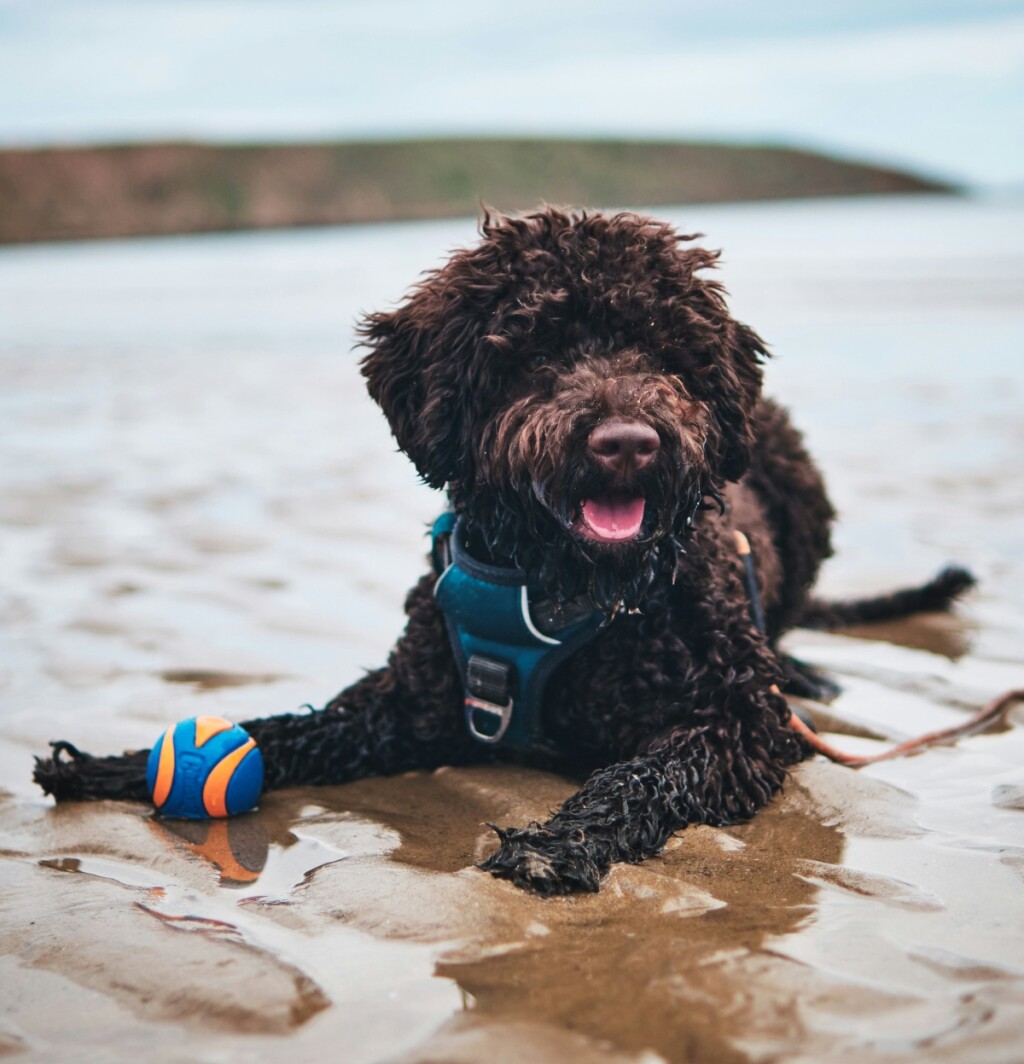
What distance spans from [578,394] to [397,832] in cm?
143

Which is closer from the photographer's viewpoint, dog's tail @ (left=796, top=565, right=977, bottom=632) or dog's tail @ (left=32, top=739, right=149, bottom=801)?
dog's tail @ (left=32, top=739, right=149, bottom=801)

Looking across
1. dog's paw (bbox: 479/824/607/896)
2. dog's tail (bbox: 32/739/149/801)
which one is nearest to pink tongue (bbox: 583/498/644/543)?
dog's paw (bbox: 479/824/607/896)

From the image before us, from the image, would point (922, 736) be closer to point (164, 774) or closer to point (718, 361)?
point (718, 361)

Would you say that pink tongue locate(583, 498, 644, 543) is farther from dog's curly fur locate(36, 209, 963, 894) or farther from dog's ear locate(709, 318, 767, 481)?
dog's ear locate(709, 318, 767, 481)

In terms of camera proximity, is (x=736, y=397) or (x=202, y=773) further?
(x=736, y=397)

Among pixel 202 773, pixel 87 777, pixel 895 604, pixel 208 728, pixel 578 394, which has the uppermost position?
pixel 578 394

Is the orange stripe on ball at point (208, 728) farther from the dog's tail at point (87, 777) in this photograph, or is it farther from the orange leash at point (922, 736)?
the orange leash at point (922, 736)

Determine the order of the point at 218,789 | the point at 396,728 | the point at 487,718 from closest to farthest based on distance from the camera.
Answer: the point at 218,789, the point at 487,718, the point at 396,728

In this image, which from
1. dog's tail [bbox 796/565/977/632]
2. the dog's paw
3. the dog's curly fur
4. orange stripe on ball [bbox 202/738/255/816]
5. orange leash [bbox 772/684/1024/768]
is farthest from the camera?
dog's tail [bbox 796/565/977/632]

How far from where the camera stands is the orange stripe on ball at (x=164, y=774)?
407cm

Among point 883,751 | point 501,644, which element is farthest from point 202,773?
point 883,751

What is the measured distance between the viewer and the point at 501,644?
414 centimetres

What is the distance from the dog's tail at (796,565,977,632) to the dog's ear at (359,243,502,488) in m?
2.68

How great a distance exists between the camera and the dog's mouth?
385 centimetres
